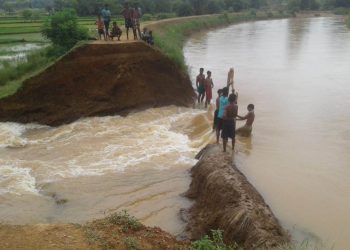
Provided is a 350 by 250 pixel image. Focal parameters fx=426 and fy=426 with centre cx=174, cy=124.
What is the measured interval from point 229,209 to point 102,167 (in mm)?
4245

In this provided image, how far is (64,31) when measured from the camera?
1652cm

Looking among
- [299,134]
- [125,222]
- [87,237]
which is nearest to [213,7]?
[299,134]

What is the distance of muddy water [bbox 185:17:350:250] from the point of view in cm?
796

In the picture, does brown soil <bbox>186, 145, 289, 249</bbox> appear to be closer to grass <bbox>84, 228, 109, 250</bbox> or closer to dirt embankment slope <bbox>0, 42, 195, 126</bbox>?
grass <bbox>84, 228, 109, 250</bbox>

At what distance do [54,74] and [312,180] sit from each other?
904cm

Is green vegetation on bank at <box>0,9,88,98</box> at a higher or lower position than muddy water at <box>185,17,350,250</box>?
higher

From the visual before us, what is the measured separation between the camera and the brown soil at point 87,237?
18.3ft

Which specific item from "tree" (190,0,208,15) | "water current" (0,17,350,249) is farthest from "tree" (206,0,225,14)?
"water current" (0,17,350,249)

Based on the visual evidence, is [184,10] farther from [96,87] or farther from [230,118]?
[230,118]

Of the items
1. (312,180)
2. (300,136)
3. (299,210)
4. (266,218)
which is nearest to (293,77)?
(300,136)

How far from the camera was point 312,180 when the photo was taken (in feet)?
30.5

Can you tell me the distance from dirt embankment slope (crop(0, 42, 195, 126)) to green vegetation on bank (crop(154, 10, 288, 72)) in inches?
46.1

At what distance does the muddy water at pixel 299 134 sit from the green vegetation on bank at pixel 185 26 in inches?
94.4

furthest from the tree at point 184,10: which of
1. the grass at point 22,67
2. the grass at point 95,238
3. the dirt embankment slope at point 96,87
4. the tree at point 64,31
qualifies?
the grass at point 95,238
